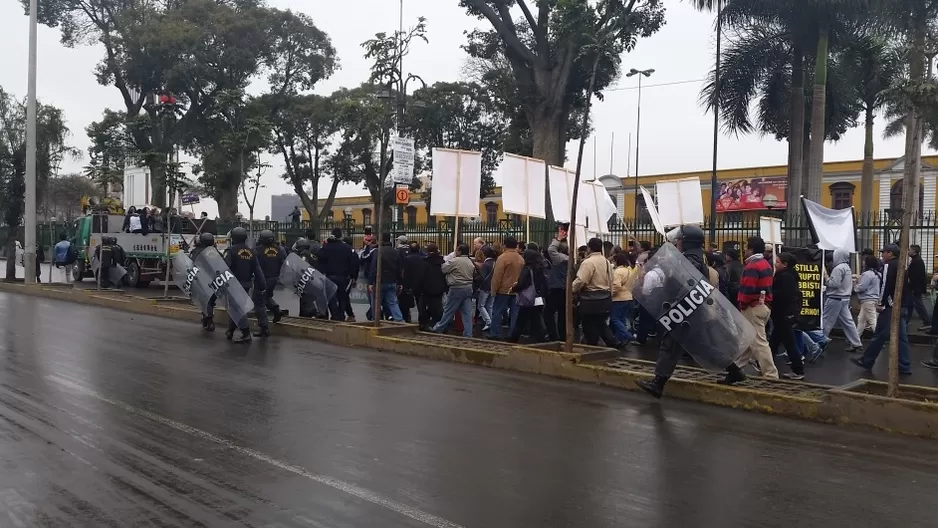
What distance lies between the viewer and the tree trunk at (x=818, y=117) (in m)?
22.8

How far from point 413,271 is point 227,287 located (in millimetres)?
3038

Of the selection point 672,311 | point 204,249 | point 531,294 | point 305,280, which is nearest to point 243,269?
point 204,249

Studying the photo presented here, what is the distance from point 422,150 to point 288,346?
117 feet

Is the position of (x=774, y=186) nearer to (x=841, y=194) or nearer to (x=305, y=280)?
(x=841, y=194)

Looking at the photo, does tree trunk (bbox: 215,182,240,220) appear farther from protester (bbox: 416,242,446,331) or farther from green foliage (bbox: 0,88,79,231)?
protester (bbox: 416,242,446,331)

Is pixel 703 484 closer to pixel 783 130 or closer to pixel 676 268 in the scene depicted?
pixel 676 268

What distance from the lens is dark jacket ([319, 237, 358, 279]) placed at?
49.1 feet

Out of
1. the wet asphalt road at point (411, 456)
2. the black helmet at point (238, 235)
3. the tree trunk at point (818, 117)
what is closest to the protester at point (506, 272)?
the wet asphalt road at point (411, 456)

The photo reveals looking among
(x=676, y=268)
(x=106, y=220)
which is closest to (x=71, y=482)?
(x=676, y=268)

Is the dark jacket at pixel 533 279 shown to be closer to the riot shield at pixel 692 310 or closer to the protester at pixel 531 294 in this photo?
the protester at pixel 531 294

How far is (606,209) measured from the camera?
16047 mm

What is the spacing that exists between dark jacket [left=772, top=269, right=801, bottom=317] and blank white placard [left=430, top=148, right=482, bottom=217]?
5.82 meters

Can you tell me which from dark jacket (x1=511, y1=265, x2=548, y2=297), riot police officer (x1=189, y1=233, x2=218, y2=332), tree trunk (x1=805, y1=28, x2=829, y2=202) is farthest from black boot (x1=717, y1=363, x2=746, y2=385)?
tree trunk (x1=805, y1=28, x2=829, y2=202)

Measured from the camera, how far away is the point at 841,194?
140 ft
